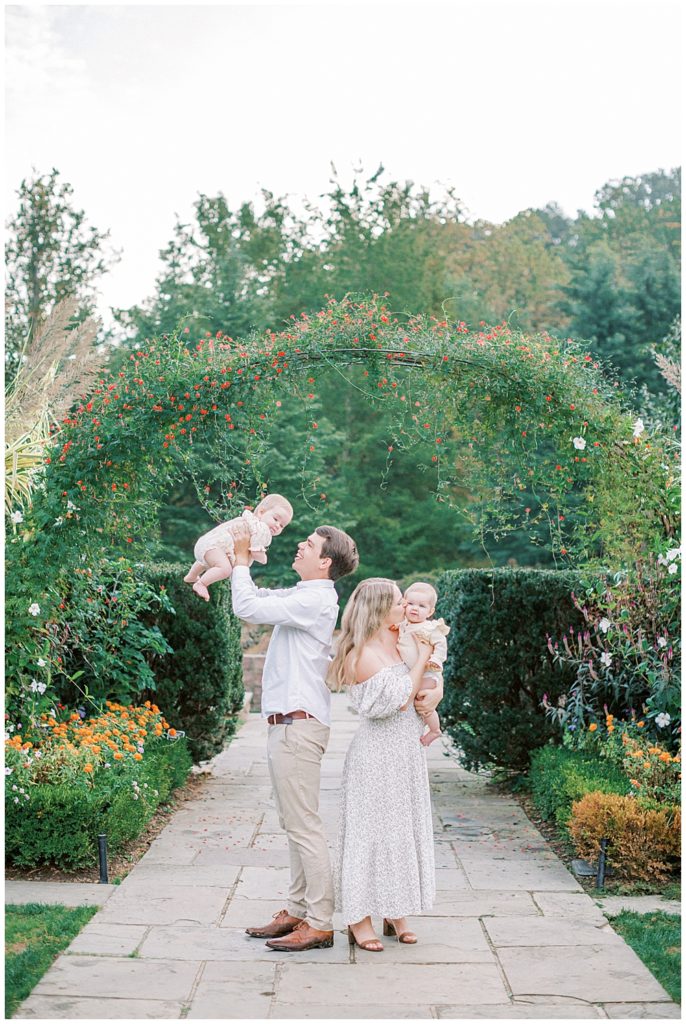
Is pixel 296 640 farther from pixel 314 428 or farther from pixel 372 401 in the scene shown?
pixel 372 401

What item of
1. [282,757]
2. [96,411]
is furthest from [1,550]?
[282,757]

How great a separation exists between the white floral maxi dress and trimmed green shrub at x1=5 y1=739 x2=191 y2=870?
163cm

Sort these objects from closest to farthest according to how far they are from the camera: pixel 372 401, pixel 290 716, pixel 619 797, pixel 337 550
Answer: pixel 290 716 → pixel 337 550 → pixel 619 797 → pixel 372 401

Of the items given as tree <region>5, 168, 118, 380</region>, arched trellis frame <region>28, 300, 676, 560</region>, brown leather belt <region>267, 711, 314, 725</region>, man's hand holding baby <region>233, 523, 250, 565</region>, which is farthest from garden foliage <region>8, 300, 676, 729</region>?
tree <region>5, 168, 118, 380</region>

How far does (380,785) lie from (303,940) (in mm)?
673

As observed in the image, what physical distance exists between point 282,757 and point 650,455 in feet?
8.74

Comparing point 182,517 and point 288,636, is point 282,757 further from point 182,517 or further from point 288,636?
point 182,517

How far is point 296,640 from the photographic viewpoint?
411cm

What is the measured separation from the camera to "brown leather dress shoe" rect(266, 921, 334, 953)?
4.05 metres

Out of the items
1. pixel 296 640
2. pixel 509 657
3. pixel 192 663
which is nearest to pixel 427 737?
pixel 296 640

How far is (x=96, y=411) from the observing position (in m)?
5.40

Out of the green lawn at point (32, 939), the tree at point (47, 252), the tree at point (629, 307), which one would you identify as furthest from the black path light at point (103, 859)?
the tree at point (47, 252)

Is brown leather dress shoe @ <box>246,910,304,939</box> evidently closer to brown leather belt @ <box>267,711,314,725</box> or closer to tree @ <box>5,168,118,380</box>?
brown leather belt @ <box>267,711,314,725</box>

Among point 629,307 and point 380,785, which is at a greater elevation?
point 629,307
